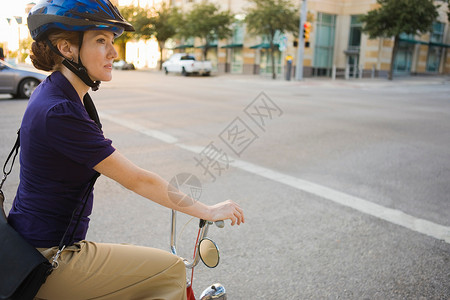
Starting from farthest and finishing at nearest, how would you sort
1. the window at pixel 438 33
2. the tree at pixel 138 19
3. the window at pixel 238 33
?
the tree at pixel 138 19 → the window at pixel 438 33 → the window at pixel 238 33

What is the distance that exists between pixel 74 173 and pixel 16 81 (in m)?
13.7

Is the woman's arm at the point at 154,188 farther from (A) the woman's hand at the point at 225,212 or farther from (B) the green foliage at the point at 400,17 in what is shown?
(B) the green foliage at the point at 400,17

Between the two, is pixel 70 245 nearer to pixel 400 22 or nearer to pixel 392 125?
pixel 392 125

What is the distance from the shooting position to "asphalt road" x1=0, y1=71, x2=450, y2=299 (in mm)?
3223

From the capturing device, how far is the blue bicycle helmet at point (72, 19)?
63.4 inches

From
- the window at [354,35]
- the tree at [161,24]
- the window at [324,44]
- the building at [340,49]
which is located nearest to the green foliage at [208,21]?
the building at [340,49]

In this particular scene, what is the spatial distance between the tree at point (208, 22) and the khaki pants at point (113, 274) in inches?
1698

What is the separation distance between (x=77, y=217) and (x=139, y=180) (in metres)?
0.29

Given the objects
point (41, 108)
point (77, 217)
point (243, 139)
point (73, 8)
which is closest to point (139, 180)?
point (77, 217)

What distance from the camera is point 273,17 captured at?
1312 inches

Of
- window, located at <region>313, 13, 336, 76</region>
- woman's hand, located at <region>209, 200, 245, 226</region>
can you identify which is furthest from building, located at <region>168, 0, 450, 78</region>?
woman's hand, located at <region>209, 200, 245, 226</region>

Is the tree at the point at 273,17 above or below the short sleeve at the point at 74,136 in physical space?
above

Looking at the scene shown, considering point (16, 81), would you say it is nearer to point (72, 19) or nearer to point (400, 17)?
point (72, 19)

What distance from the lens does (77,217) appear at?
1.64 metres
